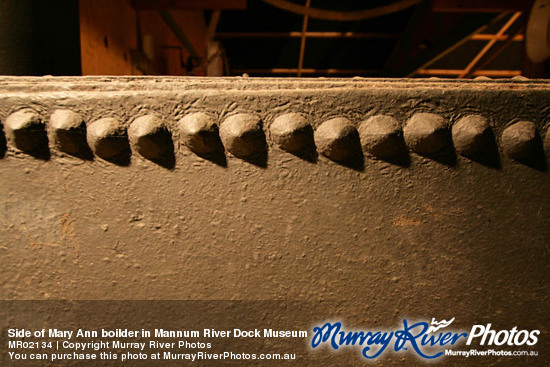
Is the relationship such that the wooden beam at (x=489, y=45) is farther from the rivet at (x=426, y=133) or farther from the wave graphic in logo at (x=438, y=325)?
the wave graphic in logo at (x=438, y=325)

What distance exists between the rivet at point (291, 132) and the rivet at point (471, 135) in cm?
28

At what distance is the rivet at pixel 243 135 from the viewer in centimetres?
Answer: 58

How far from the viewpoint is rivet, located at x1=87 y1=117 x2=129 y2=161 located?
0.59 m

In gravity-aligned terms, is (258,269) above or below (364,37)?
below

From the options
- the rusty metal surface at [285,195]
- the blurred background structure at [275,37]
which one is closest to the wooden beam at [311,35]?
the blurred background structure at [275,37]

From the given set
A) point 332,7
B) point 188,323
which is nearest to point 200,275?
point 188,323

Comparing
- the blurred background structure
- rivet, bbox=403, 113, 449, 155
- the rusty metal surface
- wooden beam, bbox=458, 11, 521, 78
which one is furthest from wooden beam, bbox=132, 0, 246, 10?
wooden beam, bbox=458, 11, 521, 78

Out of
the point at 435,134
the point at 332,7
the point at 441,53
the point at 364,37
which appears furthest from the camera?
the point at 364,37

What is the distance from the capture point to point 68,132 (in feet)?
1.93

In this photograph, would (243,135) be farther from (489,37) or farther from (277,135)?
(489,37)

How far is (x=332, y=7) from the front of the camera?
5.64 meters

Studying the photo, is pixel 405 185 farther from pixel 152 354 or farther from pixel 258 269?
pixel 152 354

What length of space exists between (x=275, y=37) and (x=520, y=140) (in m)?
6.19

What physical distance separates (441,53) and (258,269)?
17.8 ft
